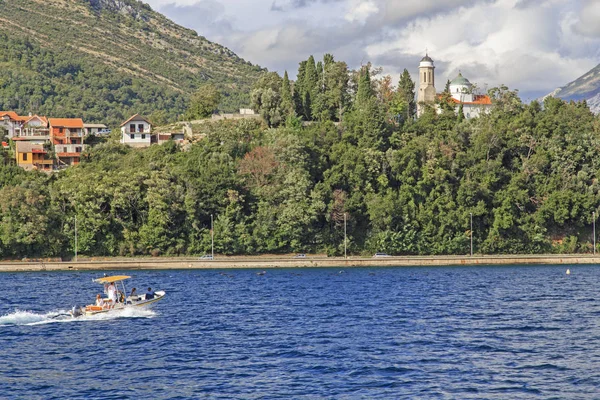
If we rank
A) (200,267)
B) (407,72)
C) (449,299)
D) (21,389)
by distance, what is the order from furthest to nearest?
1. (407,72)
2. (200,267)
3. (449,299)
4. (21,389)

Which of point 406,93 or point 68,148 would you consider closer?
point 68,148

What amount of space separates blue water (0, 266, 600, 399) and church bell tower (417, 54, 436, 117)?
71447mm

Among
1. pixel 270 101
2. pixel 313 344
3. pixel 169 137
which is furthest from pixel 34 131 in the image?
pixel 313 344

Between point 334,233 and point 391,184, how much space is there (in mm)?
13755

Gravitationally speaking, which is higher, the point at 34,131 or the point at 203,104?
the point at 203,104

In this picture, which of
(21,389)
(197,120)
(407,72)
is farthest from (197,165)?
A: (21,389)

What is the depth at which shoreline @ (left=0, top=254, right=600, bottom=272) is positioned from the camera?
102 metres

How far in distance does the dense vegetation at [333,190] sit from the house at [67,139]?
6514 millimetres

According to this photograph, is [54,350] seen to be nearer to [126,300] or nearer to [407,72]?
[126,300]

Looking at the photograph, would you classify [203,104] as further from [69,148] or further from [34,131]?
[34,131]

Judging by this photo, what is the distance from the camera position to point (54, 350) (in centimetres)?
4559

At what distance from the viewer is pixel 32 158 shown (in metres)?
127

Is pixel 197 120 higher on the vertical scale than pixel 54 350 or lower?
higher

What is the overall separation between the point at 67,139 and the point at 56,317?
80.0 meters
